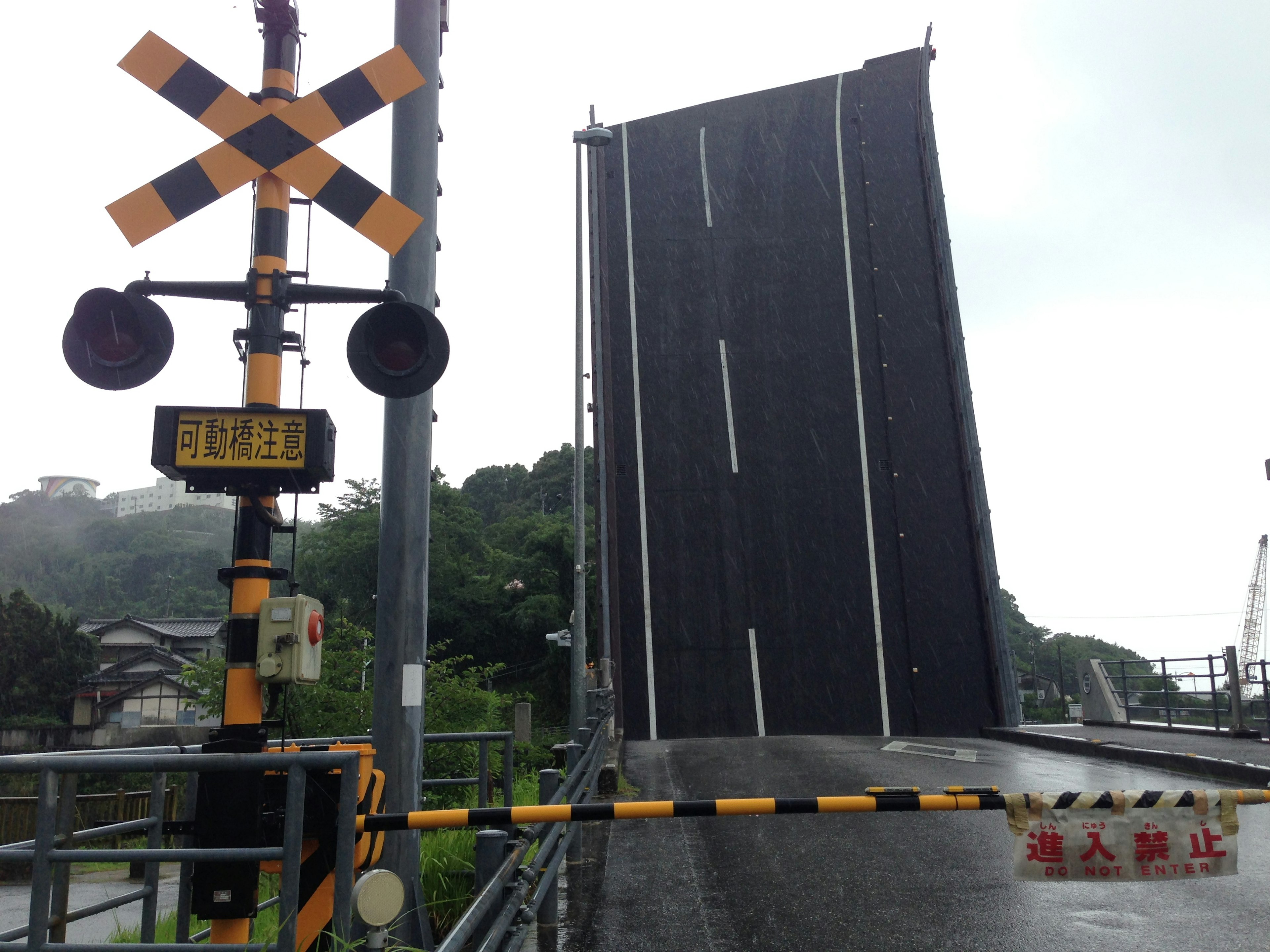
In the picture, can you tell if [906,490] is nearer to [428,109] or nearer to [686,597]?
[686,597]

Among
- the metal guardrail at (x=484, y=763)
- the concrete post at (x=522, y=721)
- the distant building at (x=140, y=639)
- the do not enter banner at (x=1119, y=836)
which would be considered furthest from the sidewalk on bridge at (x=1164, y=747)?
the distant building at (x=140, y=639)

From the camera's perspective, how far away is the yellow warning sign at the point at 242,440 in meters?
3.19

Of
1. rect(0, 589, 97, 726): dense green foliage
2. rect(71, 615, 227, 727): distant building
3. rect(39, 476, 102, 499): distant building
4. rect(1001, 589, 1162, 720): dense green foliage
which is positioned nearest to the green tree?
rect(71, 615, 227, 727): distant building

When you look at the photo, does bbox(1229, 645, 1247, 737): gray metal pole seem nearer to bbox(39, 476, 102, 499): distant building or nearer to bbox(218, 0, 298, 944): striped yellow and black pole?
bbox(218, 0, 298, 944): striped yellow and black pole

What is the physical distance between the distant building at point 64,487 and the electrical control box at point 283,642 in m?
144

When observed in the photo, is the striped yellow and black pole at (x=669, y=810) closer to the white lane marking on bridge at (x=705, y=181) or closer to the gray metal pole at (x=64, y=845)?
the gray metal pole at (x=64, y=845)

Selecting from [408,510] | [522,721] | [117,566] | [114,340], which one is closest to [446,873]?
[408,510]

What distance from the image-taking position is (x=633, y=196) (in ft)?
40.9

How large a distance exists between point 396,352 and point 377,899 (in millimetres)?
1959

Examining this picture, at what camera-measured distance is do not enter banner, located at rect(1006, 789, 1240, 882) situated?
10.0 ft

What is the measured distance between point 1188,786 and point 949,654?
383 cm

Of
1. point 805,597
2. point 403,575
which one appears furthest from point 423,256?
point 805,597

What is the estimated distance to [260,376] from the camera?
3.44 meters

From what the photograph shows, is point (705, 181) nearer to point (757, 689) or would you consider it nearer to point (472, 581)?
point (757, 689)
